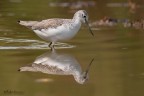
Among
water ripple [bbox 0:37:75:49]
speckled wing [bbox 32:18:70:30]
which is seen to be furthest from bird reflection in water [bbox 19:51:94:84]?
water ripple [bbox 0:37:75:49]

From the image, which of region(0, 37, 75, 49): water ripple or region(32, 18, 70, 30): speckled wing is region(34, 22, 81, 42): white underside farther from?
region(0, 37, 75, 49): water ripple

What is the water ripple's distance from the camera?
12.9 meters

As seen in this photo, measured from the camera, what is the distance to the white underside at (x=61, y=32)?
12594mm

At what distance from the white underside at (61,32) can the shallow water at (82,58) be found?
267mm

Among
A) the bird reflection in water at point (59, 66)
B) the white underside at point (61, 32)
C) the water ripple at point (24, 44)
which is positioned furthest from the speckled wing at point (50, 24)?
the bird reflection in water at point (59, 66)

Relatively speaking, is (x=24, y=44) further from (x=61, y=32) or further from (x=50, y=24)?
(x=61, y=32)

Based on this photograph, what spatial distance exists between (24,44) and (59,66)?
268cm

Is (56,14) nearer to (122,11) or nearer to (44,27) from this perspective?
(122,11)

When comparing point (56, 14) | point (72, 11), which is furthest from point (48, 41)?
point (72, 11)

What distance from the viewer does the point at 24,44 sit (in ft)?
43.5

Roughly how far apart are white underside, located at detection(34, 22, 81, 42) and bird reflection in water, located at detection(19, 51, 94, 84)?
2.66 feet

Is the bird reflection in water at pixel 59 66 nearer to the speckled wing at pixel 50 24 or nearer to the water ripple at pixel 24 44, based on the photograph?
the speckled wing at pixel 50 24

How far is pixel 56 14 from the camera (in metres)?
18.7

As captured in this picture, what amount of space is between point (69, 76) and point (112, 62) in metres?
1.45
